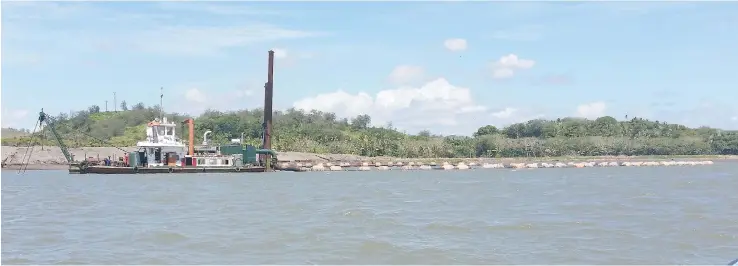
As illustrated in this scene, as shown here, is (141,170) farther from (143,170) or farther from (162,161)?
(162,161)

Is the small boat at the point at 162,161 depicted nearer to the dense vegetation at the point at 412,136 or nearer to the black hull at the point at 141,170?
the black hull at the point at 141,170

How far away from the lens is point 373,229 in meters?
23.1

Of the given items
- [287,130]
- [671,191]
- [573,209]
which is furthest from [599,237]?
[287,130]

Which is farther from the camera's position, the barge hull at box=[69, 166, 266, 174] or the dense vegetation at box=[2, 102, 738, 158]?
the dense vegetation at box=[2, 102, 738, 158]

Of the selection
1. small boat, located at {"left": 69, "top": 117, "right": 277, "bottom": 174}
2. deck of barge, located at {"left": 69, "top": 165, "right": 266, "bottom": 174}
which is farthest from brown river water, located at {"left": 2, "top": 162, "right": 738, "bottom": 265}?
small boat, located at {"left": 69, "top": 117, "right": 277, "bottom": 174}

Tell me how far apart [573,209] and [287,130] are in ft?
327

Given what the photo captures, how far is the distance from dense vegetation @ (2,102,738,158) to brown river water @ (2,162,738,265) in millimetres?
69827

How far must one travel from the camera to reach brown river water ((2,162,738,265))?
59.8ft

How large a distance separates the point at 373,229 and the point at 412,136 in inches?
4424

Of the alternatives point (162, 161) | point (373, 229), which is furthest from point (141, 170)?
point (373, 229)

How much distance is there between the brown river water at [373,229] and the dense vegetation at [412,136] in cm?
6983

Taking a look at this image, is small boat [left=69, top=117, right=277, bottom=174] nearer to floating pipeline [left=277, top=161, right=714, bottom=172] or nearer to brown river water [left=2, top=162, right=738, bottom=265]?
floating pipeline [left=277, top=161, right=714, bottom=172]

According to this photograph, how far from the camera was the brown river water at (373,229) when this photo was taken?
18.2 meters

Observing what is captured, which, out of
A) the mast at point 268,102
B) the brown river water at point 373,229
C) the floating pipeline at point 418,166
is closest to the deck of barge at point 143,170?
the mast at point 268,102
